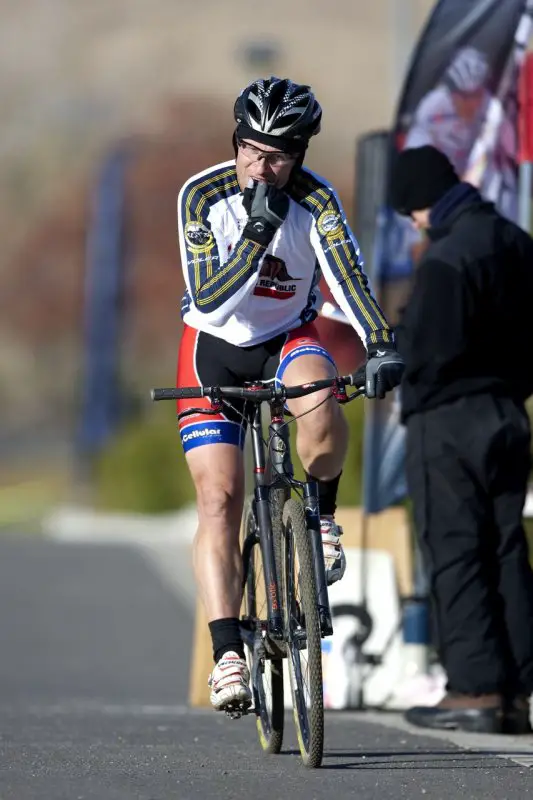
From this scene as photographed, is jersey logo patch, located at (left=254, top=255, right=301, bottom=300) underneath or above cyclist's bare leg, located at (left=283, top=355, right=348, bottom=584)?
above

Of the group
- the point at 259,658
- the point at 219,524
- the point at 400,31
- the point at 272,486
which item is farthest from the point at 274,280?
the point at 400,31

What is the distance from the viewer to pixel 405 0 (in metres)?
29.1

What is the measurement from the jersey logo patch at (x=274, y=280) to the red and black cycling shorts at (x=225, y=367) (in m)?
0.19

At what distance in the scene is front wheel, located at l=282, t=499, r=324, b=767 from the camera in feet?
21.6

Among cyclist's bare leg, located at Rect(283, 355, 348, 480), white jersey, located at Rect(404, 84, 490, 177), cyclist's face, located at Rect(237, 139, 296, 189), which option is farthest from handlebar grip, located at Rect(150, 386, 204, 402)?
white jersey, located at Rect(404, 84, 490, 177)

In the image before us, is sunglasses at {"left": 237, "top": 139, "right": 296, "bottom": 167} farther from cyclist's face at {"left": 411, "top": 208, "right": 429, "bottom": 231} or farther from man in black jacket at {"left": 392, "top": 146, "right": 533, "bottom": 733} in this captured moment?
cyclist's face at {"left": 411, "top": 208, "right": 429, "bottom": 231}

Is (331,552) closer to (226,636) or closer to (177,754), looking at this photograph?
(226,636)

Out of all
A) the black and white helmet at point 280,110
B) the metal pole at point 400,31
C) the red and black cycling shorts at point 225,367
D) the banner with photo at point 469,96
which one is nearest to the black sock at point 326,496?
the red and black cycling shorts at point 225,367

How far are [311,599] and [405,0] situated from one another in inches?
924

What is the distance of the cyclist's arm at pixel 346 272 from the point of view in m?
6.90

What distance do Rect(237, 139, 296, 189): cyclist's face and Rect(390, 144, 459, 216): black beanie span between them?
1.99 metres

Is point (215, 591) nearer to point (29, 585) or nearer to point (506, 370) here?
point (506, 370)

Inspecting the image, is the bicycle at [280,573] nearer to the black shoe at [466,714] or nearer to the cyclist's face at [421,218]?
the black shoe at [466,714]

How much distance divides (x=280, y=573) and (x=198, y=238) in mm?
1220
